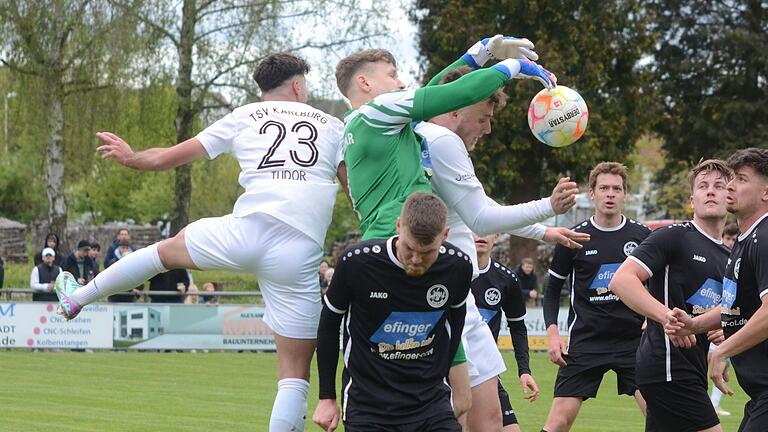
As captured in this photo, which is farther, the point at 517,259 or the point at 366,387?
the point at 517,259

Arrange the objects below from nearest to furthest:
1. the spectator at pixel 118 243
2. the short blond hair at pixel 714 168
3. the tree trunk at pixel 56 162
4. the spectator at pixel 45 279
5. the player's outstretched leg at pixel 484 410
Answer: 1. the player's outstretched leg at pixel 484 410
2. the short blond hair at pixel 714 168
3. the spectator at pixel 118 243
4. the spectator at pixel 45 279
5. the tree trunk at pixel 56 162

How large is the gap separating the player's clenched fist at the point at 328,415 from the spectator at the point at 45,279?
16059 mm

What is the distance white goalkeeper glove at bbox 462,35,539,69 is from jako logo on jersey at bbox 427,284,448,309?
1481 millimetres

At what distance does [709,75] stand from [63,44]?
2116 cm

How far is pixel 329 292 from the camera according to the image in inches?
239

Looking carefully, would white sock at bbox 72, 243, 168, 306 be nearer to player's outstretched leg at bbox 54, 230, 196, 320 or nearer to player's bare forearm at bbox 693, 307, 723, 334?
player's outstretched leg at bbox 54, 230, 196, 320

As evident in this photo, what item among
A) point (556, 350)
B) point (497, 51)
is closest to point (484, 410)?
point (497, 51)

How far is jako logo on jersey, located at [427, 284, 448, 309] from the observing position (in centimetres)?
599

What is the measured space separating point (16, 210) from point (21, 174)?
10.9ft

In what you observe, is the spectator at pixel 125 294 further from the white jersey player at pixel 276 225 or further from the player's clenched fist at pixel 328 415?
the player's clenched fist at pixel 328 415

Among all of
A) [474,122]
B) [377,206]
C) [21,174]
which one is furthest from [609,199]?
[21,174]

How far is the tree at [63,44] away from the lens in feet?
90.7

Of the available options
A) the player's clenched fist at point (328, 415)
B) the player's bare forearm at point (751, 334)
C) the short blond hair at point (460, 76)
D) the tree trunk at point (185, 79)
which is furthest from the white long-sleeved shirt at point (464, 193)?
the tree trunk at point (185, 79)

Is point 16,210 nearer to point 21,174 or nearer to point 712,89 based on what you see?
point 21,174
